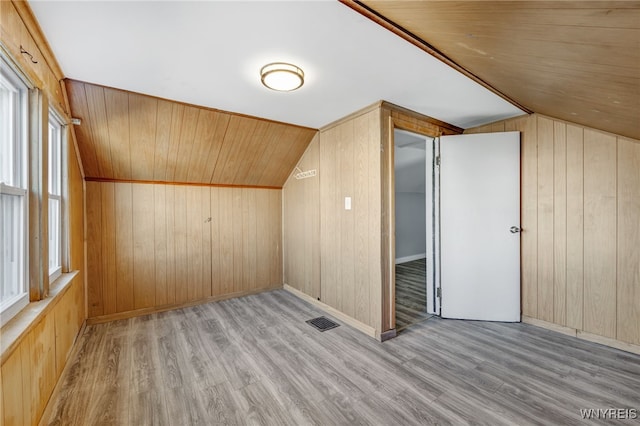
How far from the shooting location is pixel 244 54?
1.64 meters

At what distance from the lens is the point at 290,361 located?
2.08 m

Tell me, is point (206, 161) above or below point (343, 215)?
above

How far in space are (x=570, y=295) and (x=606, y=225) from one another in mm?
687

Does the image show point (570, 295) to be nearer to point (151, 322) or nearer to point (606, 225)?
point (606, 225)

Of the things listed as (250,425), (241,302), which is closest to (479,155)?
(250,425)

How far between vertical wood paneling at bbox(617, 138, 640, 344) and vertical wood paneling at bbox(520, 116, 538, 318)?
0.56 m

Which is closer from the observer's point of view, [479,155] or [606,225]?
[606,225]

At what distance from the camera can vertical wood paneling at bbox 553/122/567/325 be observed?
247 centimetres

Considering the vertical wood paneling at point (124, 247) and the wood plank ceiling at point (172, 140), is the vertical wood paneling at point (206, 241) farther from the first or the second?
the vertical wood paneling at point (124, 247)

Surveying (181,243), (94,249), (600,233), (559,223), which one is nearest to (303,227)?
(181,243)

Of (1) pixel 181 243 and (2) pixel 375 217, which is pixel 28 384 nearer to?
(1) pixel 181 243

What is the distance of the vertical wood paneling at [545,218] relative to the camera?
8.37 feet

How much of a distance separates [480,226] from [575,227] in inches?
29.0

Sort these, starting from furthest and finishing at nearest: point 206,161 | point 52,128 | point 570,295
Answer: point 206,161 < point 570,295 < point 52,128
